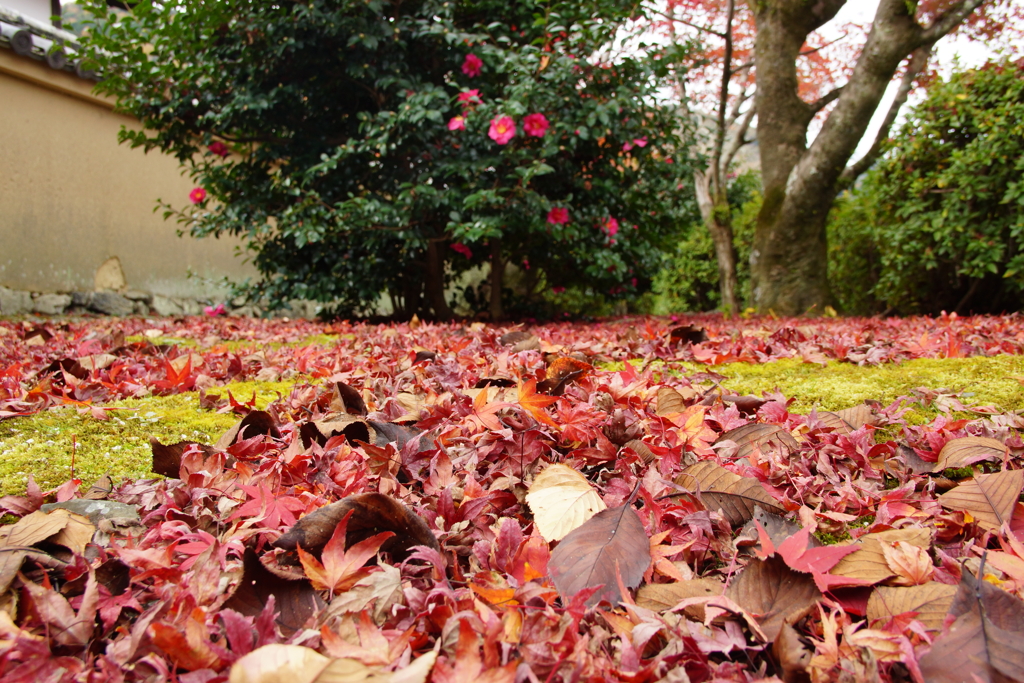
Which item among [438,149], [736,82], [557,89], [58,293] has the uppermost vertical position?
[736,82]

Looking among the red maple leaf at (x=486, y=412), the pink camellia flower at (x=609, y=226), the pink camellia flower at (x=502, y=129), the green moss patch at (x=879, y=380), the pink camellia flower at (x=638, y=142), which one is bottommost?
the green moss patch at (x=879, y=380)

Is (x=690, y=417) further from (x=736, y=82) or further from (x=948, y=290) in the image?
(x=736, y=82)

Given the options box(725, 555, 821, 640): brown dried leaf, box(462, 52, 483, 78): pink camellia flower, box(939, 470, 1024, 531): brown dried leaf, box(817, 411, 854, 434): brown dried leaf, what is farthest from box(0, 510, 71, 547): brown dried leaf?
box(462, 52, 483, 78): pink camellia flower

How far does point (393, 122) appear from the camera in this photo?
16.9ft

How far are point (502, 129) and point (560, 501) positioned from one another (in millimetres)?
4349

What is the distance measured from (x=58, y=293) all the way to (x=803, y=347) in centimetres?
827

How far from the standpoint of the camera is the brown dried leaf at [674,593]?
76 centimetres

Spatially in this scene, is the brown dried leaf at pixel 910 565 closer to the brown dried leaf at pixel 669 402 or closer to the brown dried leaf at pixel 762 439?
the brown dried leaf at pixel 762 439

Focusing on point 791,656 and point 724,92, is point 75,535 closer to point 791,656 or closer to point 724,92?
point 791,656

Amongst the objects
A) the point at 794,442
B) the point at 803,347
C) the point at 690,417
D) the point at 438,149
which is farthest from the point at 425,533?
the point at 438,149

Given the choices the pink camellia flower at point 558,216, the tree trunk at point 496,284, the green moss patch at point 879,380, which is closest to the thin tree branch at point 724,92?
the tree trunk at point 496,284

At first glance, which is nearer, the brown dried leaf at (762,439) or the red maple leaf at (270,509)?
the red maple leaf at (270,509)

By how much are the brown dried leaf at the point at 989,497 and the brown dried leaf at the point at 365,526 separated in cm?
82

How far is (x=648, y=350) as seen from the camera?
2848 mm
